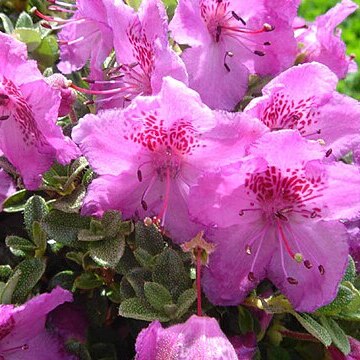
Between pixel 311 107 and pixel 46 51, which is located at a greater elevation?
pixel 311 107

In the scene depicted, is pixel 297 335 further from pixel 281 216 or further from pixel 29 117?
pixel 29 117

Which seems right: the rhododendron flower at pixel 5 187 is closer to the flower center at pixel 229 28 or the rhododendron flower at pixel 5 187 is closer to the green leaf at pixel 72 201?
the green leaf at pixel 72 201

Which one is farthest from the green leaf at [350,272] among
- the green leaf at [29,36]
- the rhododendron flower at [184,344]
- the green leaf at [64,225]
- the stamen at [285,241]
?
the green leaf at [29,36]

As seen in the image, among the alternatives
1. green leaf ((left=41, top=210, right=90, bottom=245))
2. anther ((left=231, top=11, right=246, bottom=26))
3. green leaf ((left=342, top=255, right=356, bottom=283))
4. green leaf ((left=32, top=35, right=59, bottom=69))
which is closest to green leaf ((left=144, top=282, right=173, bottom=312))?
green leaf ((left=41, top=210, right=90, bottom=245))

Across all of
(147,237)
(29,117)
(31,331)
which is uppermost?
(29,117)

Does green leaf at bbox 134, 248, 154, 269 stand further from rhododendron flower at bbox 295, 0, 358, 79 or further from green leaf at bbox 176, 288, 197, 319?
rhododendron flower at bbox 295, 0, 358, 79

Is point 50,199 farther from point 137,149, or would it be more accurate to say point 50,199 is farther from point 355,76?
point 355,76

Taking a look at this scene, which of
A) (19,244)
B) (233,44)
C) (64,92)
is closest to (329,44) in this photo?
(233,44)
